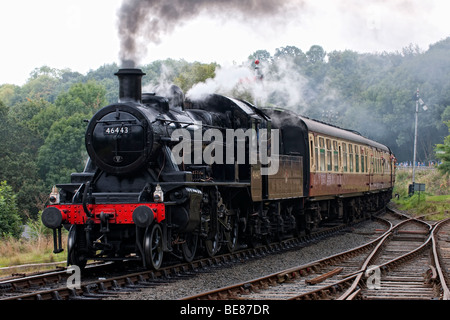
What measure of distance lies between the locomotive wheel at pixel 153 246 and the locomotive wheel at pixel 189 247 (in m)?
0.98

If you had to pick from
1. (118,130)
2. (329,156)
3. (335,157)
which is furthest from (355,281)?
(335,157)

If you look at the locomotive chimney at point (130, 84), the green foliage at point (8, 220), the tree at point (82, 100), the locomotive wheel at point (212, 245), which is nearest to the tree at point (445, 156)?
the green foliage at point (8, 220)

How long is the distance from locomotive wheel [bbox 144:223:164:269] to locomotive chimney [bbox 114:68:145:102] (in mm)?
2416

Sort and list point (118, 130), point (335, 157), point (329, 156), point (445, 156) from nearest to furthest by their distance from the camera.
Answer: point (118, 130)
point (329, 156)
point (335, 157)
point (445, 156)

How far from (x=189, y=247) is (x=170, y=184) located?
201 cm

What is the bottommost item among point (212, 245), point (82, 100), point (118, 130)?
point (212, 245)

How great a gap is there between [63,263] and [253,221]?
4.48 meters

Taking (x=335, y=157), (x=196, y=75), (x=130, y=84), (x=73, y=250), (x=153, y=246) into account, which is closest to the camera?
(x=153, y=246)

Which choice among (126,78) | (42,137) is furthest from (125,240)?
(42,137)

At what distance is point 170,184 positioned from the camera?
34.6 ft

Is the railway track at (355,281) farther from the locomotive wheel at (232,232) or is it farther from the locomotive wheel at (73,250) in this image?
the locomotive wheel at (73,250)

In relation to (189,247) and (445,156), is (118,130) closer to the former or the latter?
(189,247)

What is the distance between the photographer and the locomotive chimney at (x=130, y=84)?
10969mm
